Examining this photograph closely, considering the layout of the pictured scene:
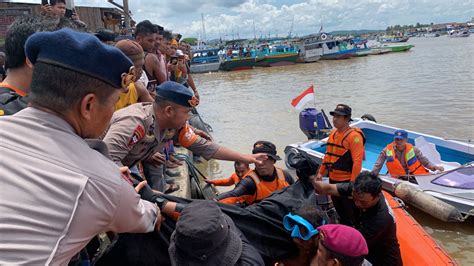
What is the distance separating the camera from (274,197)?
2.31m

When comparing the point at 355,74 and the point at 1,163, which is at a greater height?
the point at 1,163

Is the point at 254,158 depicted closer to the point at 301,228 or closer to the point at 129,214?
the point at 301,228

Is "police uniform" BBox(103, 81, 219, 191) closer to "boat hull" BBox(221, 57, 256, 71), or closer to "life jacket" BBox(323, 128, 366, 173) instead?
"life jacket" BBox(323, 128, 366, 173)

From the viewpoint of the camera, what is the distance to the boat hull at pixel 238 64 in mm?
35406

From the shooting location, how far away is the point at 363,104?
15.7 m

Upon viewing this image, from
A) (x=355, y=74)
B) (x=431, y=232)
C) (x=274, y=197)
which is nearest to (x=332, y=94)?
(x=355, y=74)

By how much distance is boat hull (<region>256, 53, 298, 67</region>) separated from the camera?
35906mm

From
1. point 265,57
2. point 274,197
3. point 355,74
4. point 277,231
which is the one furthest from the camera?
point 265,57

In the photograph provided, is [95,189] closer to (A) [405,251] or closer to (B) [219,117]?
(A) [405,251]

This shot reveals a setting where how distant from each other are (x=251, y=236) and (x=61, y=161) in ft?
4.25

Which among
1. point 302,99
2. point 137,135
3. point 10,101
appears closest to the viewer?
point 10,101

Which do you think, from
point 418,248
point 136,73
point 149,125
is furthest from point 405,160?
point 149,125

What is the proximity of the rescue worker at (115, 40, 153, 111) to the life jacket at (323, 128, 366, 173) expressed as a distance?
2652 millimetres

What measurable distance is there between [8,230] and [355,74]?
26.7 meters
